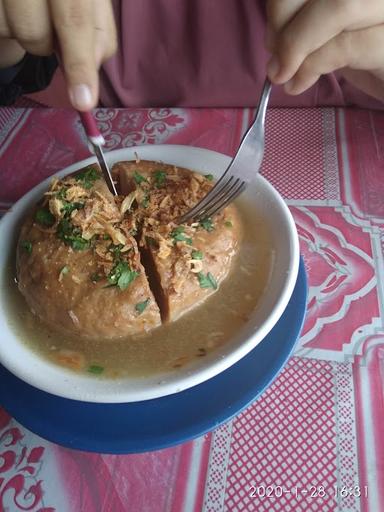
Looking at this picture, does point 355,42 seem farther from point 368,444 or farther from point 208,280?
point 368,444

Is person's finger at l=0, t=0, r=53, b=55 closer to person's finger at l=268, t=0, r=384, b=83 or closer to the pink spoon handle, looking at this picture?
the pink spoon handle

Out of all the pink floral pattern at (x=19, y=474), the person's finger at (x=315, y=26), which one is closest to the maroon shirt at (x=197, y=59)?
the person's finger at (x=315, y=26)

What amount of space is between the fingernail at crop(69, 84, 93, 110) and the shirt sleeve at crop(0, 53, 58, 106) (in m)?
1.12

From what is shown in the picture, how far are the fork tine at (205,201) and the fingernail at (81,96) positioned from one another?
1.23ft

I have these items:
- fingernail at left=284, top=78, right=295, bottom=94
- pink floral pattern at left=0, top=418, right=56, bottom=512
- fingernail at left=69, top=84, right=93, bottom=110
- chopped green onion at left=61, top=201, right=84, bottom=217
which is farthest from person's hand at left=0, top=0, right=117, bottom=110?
pink floral pattern at left=0, top=418, right=56, bottom=512

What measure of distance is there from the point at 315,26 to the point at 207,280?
0.62 m

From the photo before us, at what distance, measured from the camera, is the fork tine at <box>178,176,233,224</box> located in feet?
4.10

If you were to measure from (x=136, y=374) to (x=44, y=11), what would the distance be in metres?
0.77

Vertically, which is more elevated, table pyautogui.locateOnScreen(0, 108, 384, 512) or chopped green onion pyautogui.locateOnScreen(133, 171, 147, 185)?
chopped green onion pyautogui.locateOnScreen(133, 171, 147, 185)

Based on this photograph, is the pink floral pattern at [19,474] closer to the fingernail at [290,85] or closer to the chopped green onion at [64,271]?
the chopped green onion at [64,271]

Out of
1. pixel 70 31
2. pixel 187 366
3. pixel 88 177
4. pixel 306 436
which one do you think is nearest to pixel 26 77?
pixel 88 177

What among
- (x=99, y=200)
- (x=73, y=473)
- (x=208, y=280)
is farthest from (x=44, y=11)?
(x=73, y=473)

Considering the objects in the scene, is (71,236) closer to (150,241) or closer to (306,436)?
(150,241)

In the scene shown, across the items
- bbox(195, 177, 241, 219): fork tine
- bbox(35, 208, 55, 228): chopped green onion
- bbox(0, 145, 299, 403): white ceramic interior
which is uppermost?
bbox(35, 208, 55, 228): chopped green onion
